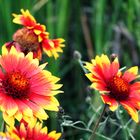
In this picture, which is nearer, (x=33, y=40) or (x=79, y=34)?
(x=33, y=40)

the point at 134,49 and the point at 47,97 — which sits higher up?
the point at 47,97

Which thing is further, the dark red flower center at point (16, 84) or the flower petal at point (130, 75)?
the flower petal at point (130, 75)

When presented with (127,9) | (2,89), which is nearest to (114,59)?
(2,89)

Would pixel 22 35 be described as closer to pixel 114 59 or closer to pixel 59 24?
pixel 114 59

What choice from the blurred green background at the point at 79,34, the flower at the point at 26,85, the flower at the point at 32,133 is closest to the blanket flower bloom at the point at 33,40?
the flower at the point at 26,85

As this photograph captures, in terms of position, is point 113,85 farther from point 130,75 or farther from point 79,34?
point 79,34

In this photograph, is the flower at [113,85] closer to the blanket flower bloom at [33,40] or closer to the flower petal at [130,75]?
the flower petal at [130,75]


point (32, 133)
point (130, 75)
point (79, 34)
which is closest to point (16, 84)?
point (32, 133)

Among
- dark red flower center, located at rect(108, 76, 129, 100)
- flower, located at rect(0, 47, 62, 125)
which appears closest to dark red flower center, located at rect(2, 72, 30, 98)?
flower, located at rect(0, 47, 62, 125)
